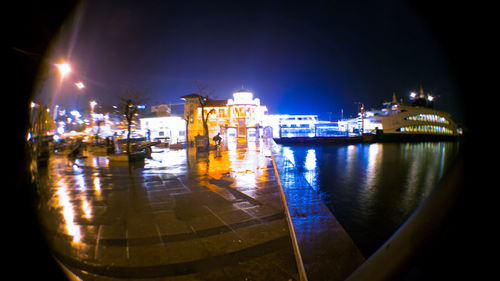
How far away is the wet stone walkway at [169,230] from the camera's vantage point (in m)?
2.73

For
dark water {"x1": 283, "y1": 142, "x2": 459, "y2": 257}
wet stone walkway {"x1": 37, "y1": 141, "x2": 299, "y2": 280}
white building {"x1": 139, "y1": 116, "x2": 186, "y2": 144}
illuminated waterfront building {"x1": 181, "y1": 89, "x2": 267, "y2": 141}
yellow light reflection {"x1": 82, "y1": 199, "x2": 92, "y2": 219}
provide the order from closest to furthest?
wet stone walkway {"x1": 37, "y1": 141, "x2": 299, "y2": 280}
yellow light reflection {"x1": 82, "y1": 199, "x2": 92, "y2": 219}
dark water {"x1": 283, "y1": 142, "x2": 459, "y2": 257}
illuminated waterfront building {"x1": 181, "y1": 89, "x2": 267, "y2": 141}
white building {"x1": 139, "y1": 116, "x2": 186, "y2": 144}

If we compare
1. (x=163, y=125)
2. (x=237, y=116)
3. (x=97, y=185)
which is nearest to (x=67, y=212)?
(x=97, y=185)

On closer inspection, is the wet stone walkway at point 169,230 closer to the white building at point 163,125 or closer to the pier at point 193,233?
the pier at point 193,233

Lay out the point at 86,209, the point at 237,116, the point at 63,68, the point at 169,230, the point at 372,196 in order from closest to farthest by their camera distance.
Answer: the point at 63,68 → the point at 169,230 → the point at 86,209 → the point at 372,196 → the point at 237,116

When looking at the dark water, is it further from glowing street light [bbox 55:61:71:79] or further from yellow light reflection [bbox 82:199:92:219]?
yellow light reflection [bbox 82:199:92:219]

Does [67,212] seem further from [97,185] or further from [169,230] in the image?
[169,230]

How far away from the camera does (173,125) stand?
3916 centimetres

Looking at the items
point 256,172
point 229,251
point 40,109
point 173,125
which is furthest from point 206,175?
point 173,125

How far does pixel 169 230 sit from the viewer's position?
3715mm

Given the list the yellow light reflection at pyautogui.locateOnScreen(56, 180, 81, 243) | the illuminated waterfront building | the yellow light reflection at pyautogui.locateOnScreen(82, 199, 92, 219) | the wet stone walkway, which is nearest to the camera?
the wet stone walkway

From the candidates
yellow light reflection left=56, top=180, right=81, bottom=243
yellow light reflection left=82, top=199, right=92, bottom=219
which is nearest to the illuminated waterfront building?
yellow light reflection left=56, top=180, right=81, bottom=243

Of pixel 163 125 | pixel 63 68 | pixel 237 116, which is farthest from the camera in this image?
pixel 163 125

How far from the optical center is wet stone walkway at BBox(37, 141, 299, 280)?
2.73 m

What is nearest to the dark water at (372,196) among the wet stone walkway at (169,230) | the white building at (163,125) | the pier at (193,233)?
the pier at (193,233)
